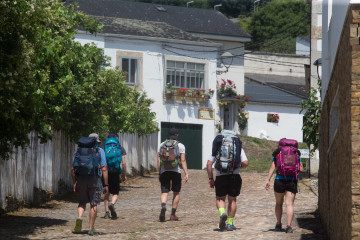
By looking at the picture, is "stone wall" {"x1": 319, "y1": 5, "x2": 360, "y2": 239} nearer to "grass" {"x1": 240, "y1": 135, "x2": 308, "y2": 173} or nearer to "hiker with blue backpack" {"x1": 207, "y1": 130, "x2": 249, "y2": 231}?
"hiker with blue backpack" {"x1": 207, "y1": 130, "x2": 249, "y2": 231}

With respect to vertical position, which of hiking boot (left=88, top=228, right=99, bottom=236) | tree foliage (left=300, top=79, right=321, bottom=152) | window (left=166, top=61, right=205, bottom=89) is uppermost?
window (left=166, top=61, right=205, bottom=89)

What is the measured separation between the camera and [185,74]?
4269 centimetres

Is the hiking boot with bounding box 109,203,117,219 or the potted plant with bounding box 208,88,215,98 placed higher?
the potted plant with bounding box 208,88,215,98

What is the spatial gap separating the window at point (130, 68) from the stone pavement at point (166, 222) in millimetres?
18197

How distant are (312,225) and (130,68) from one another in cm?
2720

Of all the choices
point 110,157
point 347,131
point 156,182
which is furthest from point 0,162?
point 156,182

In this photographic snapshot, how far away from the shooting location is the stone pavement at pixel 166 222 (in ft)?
43.3

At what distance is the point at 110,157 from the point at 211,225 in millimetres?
2648

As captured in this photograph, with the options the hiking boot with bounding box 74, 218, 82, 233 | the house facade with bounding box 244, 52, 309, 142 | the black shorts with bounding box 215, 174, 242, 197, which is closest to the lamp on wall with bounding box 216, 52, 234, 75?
Result: the house facade with bounding box 244, 52, 309, 142

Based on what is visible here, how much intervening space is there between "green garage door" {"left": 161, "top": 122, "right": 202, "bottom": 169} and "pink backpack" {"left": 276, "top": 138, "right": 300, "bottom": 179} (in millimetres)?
28492

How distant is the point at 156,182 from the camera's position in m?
29.0

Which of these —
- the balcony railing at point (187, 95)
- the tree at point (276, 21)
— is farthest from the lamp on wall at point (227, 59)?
the tree at point (276, 21)

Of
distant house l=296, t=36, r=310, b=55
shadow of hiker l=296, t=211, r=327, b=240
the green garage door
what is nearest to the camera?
shadow of hiker l=296, t=211, r=327, b=240

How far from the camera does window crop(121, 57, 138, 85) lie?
40812 mm
